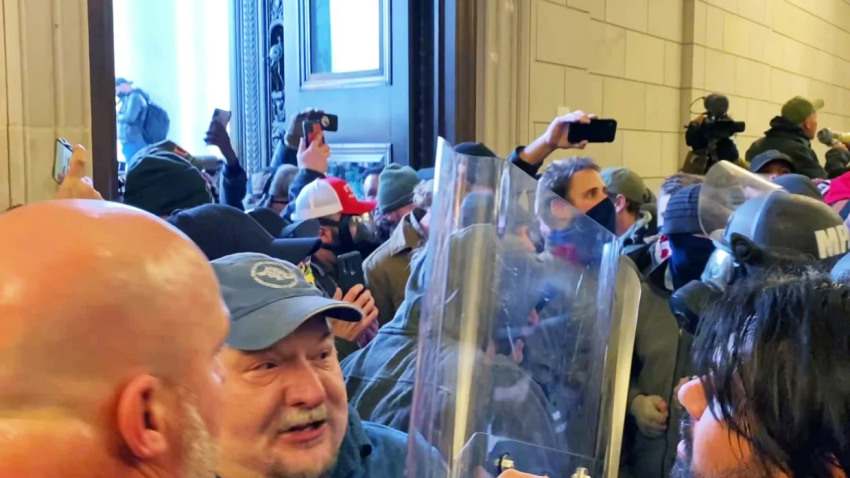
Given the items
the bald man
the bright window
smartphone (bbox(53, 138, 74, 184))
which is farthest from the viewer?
the bright window

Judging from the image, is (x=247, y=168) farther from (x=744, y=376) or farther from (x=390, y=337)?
(x=744, y=376)

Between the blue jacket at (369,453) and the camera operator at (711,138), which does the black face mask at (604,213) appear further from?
the camera operator at (711,138)

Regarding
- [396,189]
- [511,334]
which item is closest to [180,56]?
[396,189]

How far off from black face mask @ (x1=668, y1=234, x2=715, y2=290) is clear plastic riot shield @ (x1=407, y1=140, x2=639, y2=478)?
141 centimetres

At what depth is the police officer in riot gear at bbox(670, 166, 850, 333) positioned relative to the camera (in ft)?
5.36

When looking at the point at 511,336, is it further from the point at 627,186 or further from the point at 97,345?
the point at 627,186

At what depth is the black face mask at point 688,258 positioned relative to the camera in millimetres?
2160

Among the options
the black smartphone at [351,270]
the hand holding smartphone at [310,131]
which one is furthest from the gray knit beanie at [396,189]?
the black smartphone at [351,270]

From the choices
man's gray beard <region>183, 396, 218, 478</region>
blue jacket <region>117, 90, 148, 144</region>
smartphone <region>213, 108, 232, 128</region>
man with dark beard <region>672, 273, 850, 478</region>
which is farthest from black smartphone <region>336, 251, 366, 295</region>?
blue jacket <region>117, 90, 148, 144</region>

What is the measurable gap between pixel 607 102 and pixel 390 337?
311 centimetres

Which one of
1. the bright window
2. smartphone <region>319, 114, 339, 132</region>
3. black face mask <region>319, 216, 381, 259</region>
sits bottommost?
black face mask <region>319, 216, 381, 259</region>

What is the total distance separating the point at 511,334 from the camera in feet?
2.43

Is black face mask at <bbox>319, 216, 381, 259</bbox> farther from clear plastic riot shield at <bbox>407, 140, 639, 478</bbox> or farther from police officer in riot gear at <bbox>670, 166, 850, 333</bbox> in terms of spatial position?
clear plastic riot shield at <bbox>407, 140, 639, 478</bbox>

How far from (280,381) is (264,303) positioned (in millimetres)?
114
